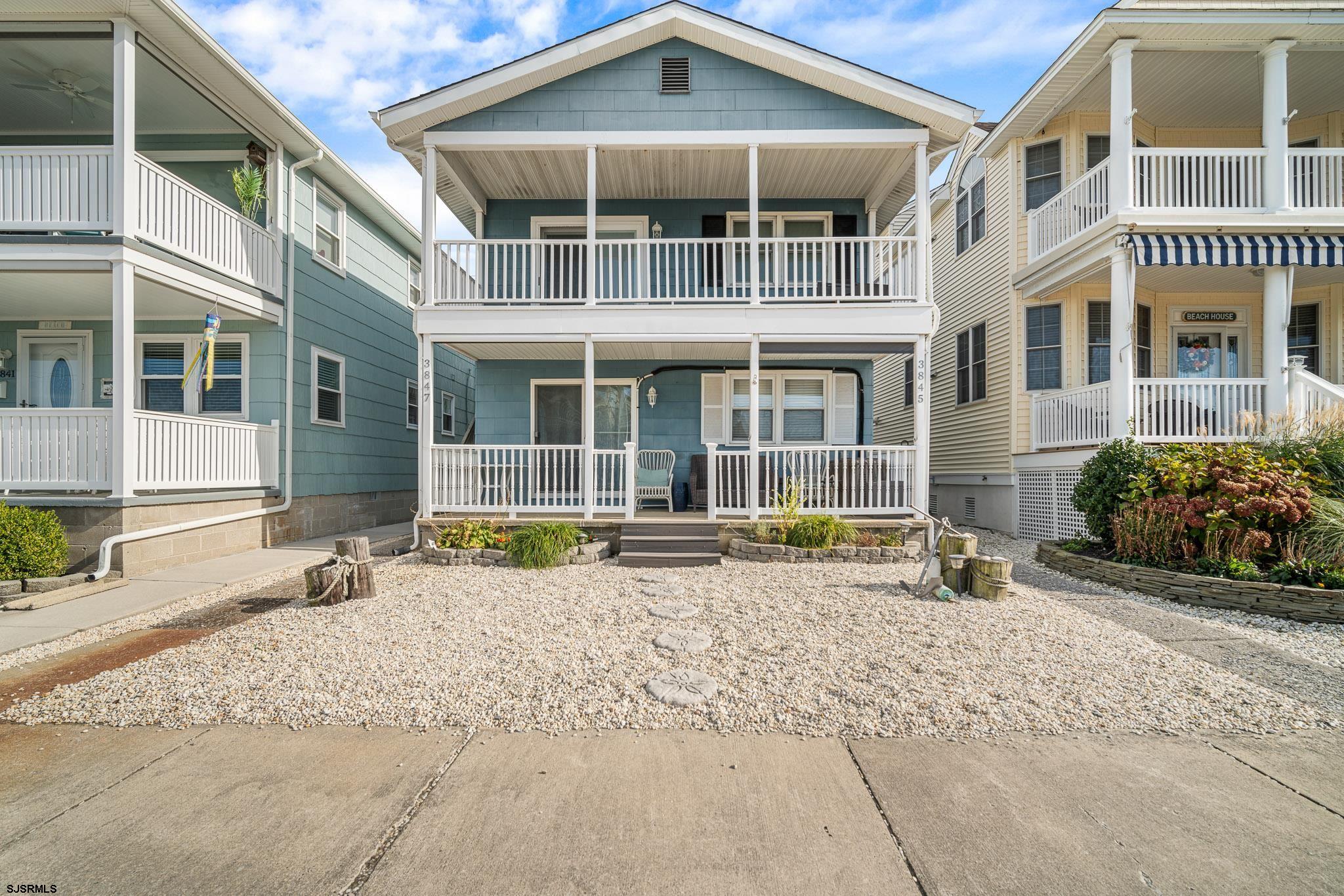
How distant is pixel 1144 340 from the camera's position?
10.6m

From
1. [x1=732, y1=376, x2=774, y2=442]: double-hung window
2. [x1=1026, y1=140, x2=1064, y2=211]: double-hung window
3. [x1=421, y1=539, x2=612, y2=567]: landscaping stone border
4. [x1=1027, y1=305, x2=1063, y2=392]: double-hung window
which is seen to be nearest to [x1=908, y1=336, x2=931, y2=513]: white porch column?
[x1=732, y1=376, x2=774, y2=442]: double-hung window

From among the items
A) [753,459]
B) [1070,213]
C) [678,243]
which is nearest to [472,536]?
[753,459]

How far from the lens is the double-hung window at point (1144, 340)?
34.4ft

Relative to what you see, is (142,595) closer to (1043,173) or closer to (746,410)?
(746,410)

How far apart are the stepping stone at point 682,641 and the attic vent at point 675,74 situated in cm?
789

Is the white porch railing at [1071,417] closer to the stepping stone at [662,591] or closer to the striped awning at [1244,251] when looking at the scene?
the striped awning at [1244,251]

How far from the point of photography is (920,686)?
374 cm

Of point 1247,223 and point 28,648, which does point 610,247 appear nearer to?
point 28,648

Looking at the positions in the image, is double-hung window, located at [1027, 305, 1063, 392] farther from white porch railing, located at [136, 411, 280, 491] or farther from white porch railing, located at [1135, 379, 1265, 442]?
white porch railing, located at [136, 411, 280, 491]

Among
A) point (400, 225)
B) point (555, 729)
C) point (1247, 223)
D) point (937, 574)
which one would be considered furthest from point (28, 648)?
point (1247, 223)

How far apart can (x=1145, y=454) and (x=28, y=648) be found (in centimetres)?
1088

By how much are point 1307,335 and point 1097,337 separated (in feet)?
Answer: 11.8

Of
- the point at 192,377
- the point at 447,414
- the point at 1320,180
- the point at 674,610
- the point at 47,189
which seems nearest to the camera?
the point at 674,610

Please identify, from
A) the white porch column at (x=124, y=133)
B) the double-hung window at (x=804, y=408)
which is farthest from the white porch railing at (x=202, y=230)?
the double-hung window at (x=804, y=408)
